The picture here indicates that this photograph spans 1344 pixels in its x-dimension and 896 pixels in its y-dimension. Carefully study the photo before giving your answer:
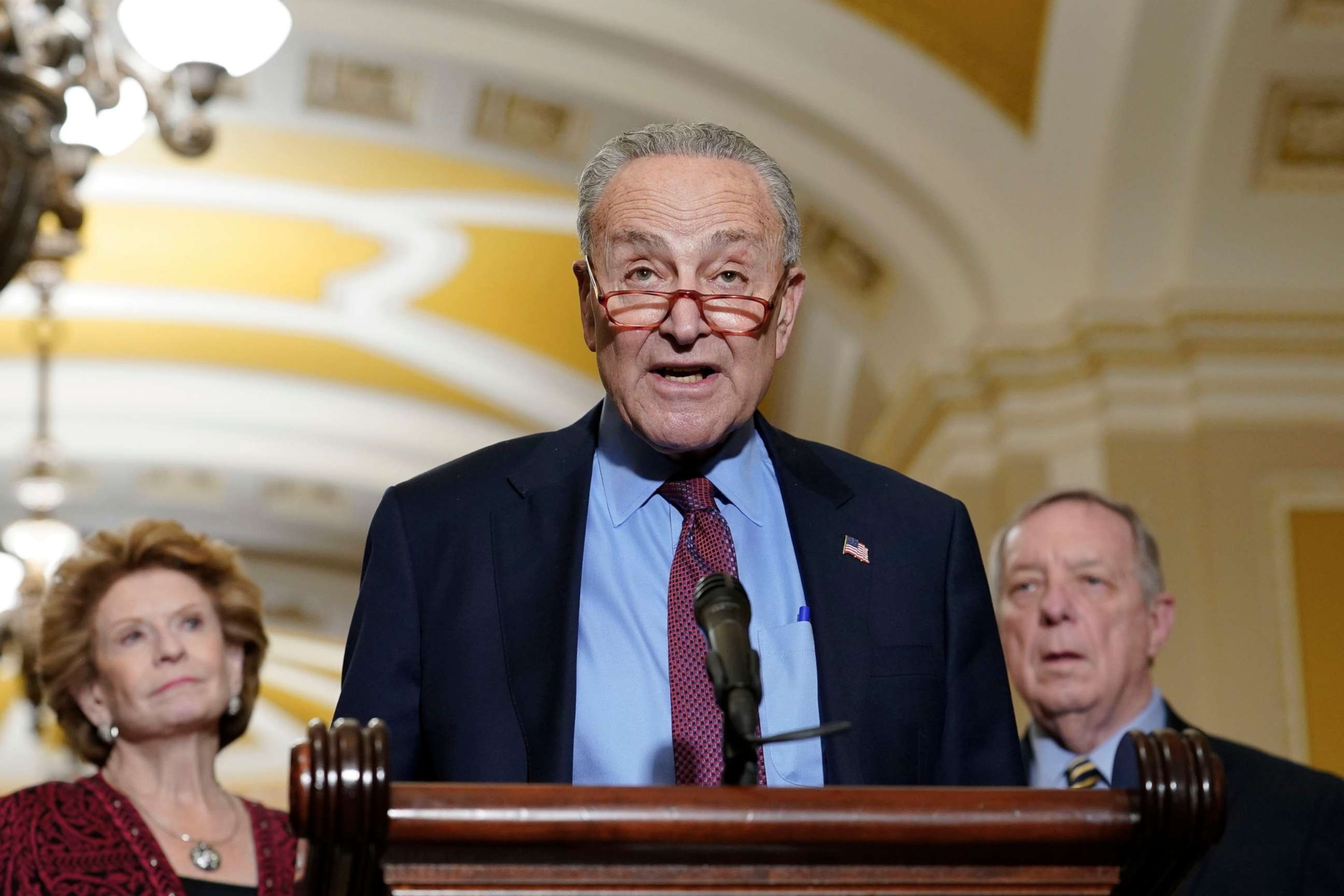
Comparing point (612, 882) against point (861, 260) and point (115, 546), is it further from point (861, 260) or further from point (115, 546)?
point (861, 260)

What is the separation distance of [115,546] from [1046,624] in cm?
172

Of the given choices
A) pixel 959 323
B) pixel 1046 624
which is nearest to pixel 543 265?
pixel 959 323

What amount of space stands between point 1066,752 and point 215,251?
813 centimetres

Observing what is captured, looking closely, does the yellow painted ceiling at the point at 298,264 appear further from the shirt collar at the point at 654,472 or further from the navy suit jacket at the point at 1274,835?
the shirt collar at the point at 654,472

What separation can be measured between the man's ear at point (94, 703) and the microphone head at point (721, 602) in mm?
2046

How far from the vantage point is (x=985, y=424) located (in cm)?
827

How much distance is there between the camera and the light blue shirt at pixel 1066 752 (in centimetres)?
360

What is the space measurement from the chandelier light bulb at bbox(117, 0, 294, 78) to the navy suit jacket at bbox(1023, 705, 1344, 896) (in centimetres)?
315

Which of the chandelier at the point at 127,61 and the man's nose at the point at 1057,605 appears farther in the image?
the chandelier at the point at 127,61

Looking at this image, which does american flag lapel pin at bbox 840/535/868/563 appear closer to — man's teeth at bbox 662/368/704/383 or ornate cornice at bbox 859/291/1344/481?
man's teeth at bbox 662/368/704/383

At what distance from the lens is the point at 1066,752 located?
3662mm

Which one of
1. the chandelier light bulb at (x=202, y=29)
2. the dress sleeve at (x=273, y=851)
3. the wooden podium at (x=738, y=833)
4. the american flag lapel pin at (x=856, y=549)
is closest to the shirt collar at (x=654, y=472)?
the american flag lapel pin at (x=856, y=549)

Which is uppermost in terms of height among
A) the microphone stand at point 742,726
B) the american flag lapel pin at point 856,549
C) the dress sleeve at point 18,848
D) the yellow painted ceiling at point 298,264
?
the yellow painted ceiling at point 298,264

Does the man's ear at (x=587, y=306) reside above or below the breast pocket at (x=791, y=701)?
above
